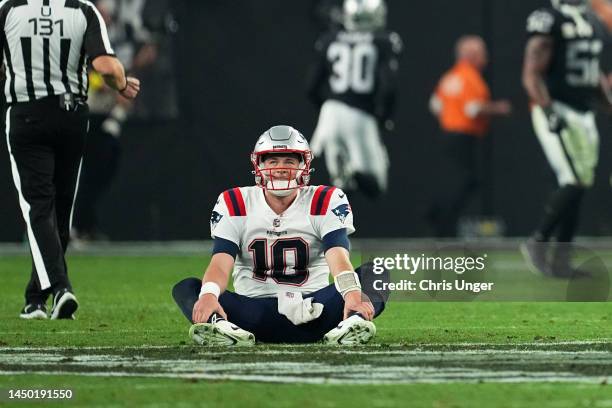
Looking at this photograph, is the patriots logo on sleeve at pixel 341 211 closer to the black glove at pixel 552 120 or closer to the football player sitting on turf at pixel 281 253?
the football player sitting on turf at pixel 281 253

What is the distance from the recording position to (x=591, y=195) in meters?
17.7

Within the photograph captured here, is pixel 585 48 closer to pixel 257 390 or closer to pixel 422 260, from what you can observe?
pixel 422 260

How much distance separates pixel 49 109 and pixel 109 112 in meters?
8.29

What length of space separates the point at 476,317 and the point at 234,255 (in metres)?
2.26

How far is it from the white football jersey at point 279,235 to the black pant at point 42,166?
62.7 inches

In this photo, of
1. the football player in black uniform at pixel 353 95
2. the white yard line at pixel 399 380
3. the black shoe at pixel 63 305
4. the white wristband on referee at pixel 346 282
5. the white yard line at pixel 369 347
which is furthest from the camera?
the football player in black uniform at pixel 353 95

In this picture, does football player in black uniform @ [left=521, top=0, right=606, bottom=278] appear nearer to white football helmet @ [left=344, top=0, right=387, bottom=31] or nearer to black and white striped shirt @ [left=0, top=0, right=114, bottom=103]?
white football helmet @ [left=344, top=0, right=387, bottom=31]

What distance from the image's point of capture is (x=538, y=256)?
13.6 m

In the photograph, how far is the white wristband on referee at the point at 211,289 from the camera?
279 inches

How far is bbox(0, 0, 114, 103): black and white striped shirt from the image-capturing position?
8758 millimetres

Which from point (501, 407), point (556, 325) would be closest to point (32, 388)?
point (501, 407)

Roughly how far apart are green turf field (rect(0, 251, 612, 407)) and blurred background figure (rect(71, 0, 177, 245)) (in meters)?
7.25

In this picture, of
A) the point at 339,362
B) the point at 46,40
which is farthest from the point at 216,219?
the point at 46,40

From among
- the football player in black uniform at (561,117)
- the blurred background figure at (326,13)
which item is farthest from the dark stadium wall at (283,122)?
the football player in black uniform at (561,117)
